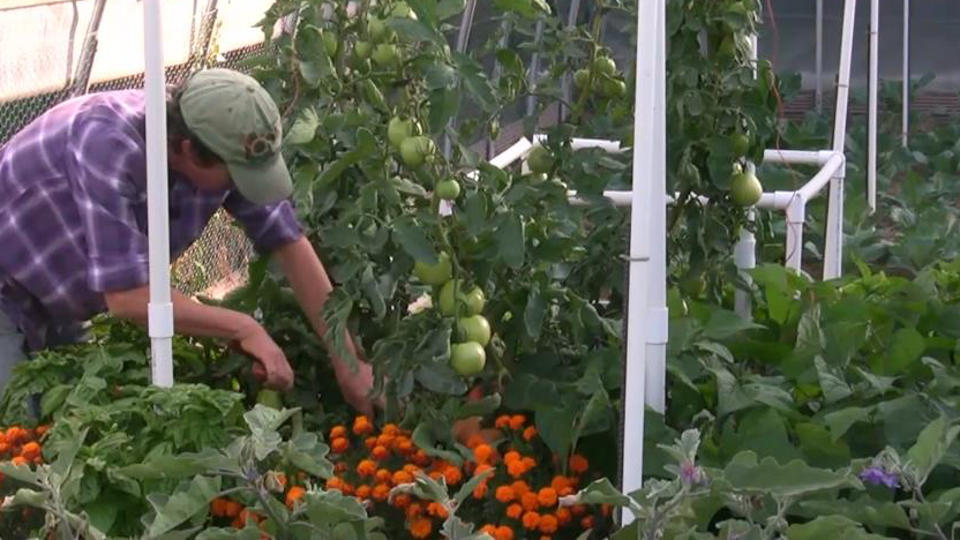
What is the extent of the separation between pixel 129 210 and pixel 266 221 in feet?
1.22

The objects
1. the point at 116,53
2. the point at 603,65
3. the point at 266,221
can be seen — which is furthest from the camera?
the point at 116,53

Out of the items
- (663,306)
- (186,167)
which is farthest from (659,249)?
(186,167)

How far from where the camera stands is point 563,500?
2.19 m

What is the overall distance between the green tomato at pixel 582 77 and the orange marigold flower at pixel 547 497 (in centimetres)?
104

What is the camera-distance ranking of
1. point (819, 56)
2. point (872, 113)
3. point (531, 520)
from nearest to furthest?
1. point (531, 520)
2. point (872, 113)
3. point (819, 56)

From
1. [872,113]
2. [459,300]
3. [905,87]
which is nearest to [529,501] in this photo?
[459,300]

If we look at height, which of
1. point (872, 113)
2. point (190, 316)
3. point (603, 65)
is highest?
point (603, 65)

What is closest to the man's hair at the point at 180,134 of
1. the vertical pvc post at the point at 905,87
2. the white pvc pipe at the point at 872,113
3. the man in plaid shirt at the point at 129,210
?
the man in plaid shirt at the point at 129,210

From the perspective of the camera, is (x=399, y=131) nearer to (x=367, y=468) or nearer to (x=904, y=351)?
(x=367, y=468)

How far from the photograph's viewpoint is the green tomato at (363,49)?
299 centimetres

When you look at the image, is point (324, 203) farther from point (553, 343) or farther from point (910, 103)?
point (910, 103)

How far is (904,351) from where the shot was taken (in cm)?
303

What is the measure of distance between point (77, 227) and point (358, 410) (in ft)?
2.04

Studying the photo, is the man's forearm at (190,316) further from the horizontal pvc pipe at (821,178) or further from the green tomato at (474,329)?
the horizontal pvc pipe at (821,178)
